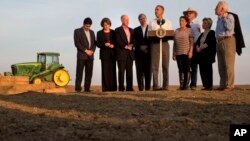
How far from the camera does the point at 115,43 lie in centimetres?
1205

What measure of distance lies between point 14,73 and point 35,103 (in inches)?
631

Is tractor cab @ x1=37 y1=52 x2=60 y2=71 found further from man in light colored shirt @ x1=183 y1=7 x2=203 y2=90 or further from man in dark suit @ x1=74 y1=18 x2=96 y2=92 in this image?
man in light colored shirt @ x1=183 y1=7 x2=203 y2=90

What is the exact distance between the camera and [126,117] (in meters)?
6.94

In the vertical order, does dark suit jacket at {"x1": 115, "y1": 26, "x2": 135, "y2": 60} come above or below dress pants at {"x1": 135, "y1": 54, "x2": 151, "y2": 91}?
above

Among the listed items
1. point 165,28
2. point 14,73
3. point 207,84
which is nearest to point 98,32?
point 165,28

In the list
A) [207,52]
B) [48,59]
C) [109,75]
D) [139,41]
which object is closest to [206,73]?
[207,52]

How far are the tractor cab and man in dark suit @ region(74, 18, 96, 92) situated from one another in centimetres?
1204

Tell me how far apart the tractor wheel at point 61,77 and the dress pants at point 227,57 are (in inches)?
529

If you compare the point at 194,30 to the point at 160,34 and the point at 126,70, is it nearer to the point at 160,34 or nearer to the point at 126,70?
the point at 160,34

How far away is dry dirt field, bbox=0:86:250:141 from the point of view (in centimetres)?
556

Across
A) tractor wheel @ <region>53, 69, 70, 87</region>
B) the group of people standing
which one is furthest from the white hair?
tractor wheel @ <region>53, 69, 70, 87</region>

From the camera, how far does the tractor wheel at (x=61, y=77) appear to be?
23.0 meters

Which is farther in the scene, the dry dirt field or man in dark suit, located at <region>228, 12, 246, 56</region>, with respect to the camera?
man in dark suit, located at <region>228, 12, 246, 56</region>

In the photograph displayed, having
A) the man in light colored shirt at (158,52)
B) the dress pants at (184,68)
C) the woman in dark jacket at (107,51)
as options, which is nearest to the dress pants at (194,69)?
the dress pants at (184,68)
